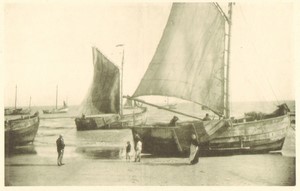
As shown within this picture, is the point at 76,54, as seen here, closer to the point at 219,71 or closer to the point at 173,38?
the point at 173,38

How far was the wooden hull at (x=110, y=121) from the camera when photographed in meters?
5.05

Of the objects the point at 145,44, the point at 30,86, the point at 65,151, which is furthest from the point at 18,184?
the point at 145,44

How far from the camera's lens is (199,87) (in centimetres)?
495

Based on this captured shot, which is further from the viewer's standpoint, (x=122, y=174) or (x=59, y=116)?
(x=122, y=174)

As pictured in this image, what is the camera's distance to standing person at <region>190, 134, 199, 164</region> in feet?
15.6

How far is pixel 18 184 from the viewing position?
4.76m

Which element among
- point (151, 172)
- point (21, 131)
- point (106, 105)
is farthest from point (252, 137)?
point (21, 131)

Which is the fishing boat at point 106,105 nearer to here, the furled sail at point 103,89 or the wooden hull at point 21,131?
the furled sail at point 103,89

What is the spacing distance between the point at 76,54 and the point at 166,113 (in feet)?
3.19

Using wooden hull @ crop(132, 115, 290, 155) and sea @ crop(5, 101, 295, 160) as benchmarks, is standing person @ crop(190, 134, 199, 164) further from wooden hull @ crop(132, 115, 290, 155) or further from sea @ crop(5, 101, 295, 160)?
sea @ crop(5, 101, 295, 160)

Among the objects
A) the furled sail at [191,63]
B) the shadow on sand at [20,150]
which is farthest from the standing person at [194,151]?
the shadow on sand at [20,150]

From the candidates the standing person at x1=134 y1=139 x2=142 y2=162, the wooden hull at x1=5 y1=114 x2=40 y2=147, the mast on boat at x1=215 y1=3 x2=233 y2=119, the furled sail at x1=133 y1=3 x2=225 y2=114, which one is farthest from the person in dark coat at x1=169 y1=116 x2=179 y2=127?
the wooden hull at x1=5 y1=114 x2=40 y2=147

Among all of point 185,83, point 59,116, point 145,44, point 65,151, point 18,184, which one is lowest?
point 18,184

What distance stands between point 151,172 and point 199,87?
0.90m
